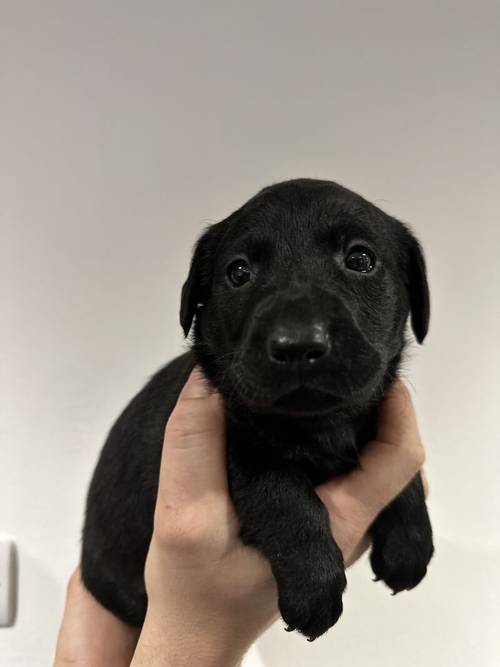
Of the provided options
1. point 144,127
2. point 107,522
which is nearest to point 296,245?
point 107,522

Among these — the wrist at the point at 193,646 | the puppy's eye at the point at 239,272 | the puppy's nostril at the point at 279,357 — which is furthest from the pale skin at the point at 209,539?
the puppy's nostril at the point at 279,357

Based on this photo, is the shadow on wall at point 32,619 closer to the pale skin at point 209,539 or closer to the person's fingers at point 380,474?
the pale skin at point 209,539

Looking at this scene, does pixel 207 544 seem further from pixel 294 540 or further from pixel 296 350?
pixel 296 350

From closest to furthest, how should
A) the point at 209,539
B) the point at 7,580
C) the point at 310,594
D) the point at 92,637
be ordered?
1. the point at 310,594
2. the point at 209,539
3. the point at 92,637
4. the point at 7,580

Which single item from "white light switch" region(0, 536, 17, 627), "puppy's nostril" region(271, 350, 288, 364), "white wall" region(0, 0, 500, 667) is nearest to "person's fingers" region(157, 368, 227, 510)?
"puppy's nostril" region(271, 350, 288, 364)

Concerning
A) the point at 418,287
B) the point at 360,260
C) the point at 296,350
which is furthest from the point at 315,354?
the point at 418,287

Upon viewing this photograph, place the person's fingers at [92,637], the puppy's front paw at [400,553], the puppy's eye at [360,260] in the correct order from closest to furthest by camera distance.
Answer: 1. the puppy's eye at [360,260]
2. the puppy's front paw at [400,553]
3. the person's fingers at [92,637]

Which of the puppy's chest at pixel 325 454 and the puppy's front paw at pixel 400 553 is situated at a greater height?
the puppy's chest at pixel 325 454

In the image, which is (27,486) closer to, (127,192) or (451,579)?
(127,192)
